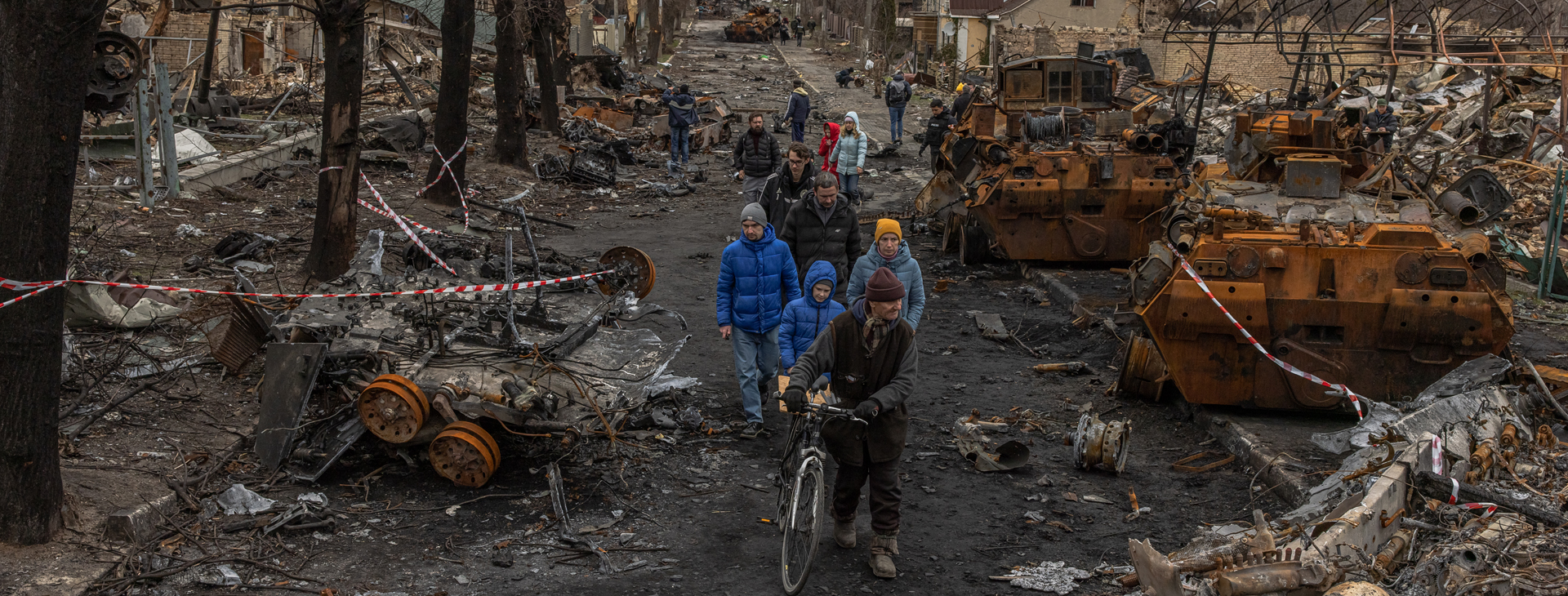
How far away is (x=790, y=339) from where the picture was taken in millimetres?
7086

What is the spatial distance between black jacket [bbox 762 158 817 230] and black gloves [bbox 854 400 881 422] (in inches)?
176

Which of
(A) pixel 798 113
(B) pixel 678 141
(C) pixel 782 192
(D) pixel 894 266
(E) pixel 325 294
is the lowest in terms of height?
(E) pixel 325 294

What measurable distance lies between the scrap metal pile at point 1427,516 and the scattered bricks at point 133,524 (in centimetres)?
448

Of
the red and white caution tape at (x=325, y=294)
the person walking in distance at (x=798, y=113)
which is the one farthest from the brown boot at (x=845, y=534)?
the person walking in distance at (x=798, y=113)

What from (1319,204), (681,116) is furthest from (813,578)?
(681,116)

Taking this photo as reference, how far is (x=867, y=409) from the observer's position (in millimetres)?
5246

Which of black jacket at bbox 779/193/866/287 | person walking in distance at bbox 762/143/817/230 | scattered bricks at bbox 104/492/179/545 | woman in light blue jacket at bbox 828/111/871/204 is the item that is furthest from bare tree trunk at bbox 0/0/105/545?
woman in light blue jacket at bbox 828/111/871/204

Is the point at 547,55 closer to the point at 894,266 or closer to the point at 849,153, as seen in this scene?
the point at 849,153

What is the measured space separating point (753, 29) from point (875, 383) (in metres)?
65.5

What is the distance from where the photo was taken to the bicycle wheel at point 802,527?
5266 mm

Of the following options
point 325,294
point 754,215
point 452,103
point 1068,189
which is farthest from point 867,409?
point 452,103

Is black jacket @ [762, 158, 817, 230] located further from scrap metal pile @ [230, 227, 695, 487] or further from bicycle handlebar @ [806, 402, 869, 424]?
bicycle handlebar @ [806, 402, 869, 424]

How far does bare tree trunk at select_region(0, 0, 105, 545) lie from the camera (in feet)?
15.5

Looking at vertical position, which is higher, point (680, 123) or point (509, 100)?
point (509, 100)
